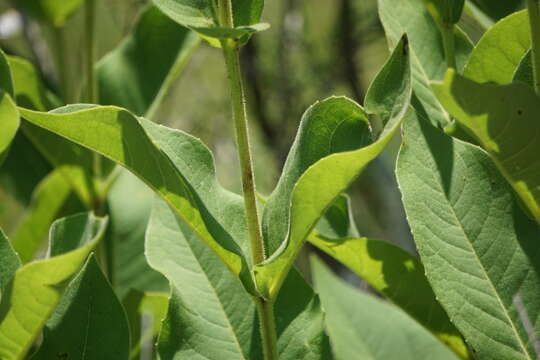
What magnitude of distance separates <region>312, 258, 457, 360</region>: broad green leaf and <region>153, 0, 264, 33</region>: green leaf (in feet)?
1.65

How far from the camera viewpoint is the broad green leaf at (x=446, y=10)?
73 centimetres

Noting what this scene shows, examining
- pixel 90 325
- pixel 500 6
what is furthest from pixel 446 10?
pixel 90 325

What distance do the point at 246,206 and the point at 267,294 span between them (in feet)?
0.23

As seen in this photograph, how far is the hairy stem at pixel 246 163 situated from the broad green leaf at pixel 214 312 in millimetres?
84

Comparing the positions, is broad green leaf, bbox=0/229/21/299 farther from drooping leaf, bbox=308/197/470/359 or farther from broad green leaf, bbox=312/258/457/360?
broad green leaf, bbox=312/258/457/360

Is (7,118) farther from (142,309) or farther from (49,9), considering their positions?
(49,9)

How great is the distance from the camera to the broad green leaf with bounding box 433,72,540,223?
1.89 ft

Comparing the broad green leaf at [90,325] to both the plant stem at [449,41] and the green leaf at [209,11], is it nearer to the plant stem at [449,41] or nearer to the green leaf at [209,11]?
the green leaf at [209,11]

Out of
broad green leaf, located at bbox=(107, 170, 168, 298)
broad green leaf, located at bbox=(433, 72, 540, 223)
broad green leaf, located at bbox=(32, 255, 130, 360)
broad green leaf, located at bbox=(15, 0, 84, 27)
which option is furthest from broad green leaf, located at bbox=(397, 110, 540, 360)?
broad green leaf, located at bbox=(15, 0, 84, 27)

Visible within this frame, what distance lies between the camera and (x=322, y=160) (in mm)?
565

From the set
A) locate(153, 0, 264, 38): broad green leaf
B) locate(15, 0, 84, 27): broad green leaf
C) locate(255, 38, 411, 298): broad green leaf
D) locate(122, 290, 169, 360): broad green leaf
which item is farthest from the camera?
locate(15, 0, 84, 27): broad green leaf

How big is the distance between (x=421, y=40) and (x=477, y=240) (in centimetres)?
25

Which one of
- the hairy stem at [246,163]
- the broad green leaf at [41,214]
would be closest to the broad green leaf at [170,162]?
the hairy stem at [246,163]

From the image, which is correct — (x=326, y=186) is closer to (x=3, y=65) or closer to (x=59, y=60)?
(x=3, y=65)
